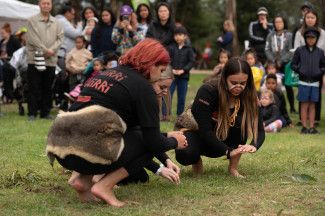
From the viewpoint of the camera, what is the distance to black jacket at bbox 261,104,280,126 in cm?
948

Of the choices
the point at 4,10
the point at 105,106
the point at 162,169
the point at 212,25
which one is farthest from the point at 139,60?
the point at 212,25

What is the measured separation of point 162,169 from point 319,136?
176 inches

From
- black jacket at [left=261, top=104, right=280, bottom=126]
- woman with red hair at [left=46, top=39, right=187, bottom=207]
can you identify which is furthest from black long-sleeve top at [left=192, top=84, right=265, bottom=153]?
black jacket at [left=261, top=104, right=280, bottom=126]

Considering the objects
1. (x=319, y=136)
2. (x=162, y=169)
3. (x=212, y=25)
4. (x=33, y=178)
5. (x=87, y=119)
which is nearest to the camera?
(x=87, y=119)

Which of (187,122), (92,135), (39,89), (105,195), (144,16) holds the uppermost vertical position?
(144,16)

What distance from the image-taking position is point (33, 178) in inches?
202

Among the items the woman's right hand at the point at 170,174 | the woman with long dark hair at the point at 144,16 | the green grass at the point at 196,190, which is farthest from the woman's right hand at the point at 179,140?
the woman with long dark hair at the point at 144,16

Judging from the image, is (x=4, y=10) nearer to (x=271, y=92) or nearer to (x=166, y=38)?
(x=166, y=38)

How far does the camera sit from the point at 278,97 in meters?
9.91

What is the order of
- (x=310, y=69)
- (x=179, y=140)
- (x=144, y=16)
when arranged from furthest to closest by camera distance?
(x=144, y=16)
(x=310, y=69)
(x=179, y=140)

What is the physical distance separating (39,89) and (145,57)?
6.04 metres

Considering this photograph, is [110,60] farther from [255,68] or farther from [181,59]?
[255,68]

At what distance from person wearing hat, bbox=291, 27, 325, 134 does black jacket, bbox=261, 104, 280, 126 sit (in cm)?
44

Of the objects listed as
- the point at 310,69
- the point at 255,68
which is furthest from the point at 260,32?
the point at 310,69
